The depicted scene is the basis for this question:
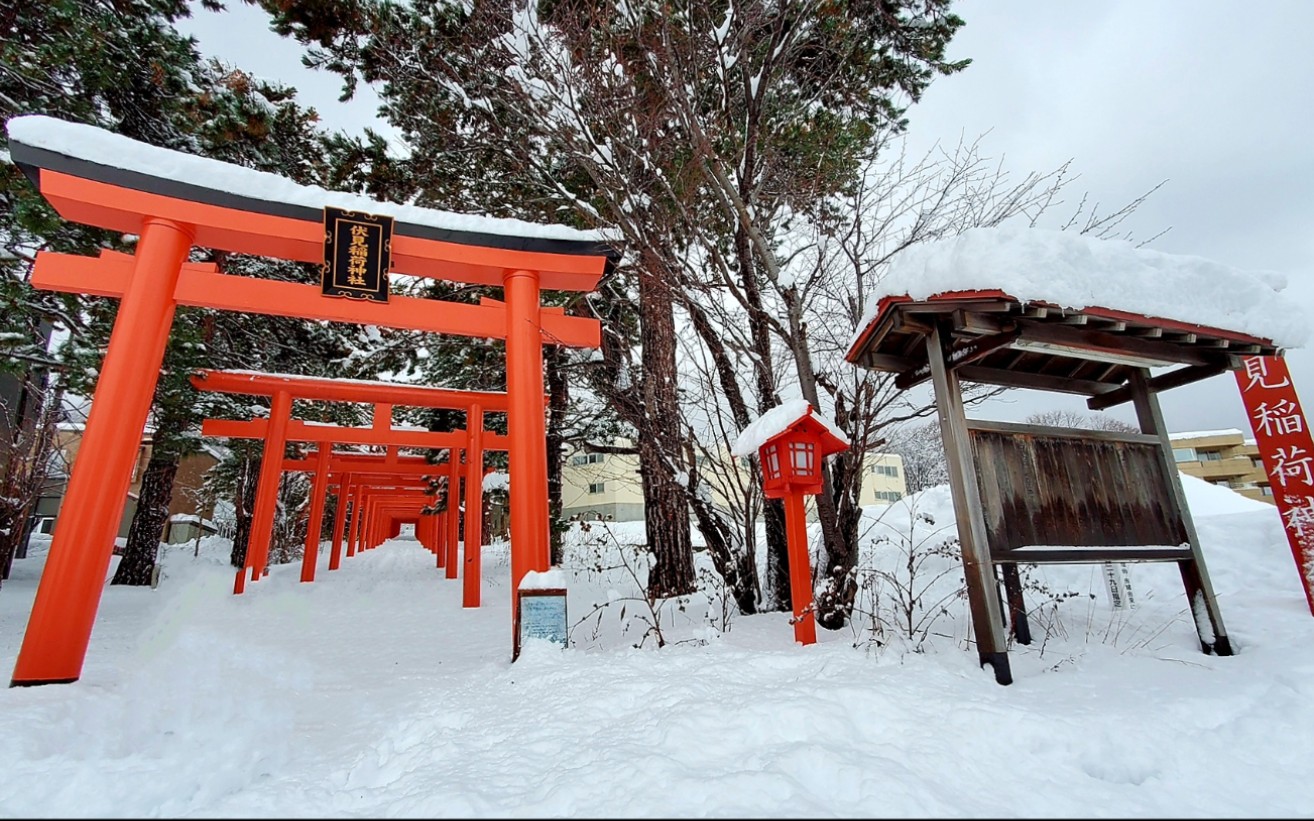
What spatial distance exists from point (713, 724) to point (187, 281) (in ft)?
19.8

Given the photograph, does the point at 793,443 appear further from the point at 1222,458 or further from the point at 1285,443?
the point at 1222,458

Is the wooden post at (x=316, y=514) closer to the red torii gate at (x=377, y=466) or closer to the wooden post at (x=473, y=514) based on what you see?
the red torii gate at (x=377, y=466)

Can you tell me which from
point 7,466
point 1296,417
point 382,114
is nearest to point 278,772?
point 1296,417

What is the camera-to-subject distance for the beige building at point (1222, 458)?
108 feet

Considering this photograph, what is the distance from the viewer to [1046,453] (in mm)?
4137

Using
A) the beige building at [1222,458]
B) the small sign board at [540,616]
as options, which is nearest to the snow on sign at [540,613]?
the small sign board at [540,616]

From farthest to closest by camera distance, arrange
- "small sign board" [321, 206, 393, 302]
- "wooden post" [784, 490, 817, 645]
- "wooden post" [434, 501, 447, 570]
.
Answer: "wooden post" [434, 501, 447, 570], "small sign board" [321, 206, 393, 302], "wooden post" [784, 490, 817, 645]

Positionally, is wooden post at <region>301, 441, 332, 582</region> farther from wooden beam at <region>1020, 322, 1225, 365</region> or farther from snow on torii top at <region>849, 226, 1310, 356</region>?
wooden beam at <region>1020, 322, 1225, 365</region>

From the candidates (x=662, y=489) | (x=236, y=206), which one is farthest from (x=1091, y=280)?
(x=236, y=206)

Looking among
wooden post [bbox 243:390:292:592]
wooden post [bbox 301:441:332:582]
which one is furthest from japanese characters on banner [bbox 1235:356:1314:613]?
wooden post [bbox 301:441:332:582]

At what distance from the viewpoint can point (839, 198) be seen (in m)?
6.63

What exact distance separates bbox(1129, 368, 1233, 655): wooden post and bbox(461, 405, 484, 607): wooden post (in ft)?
27.2

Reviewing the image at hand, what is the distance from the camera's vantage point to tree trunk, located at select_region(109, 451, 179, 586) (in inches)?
448

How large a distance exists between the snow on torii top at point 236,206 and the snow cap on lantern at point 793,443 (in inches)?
102
